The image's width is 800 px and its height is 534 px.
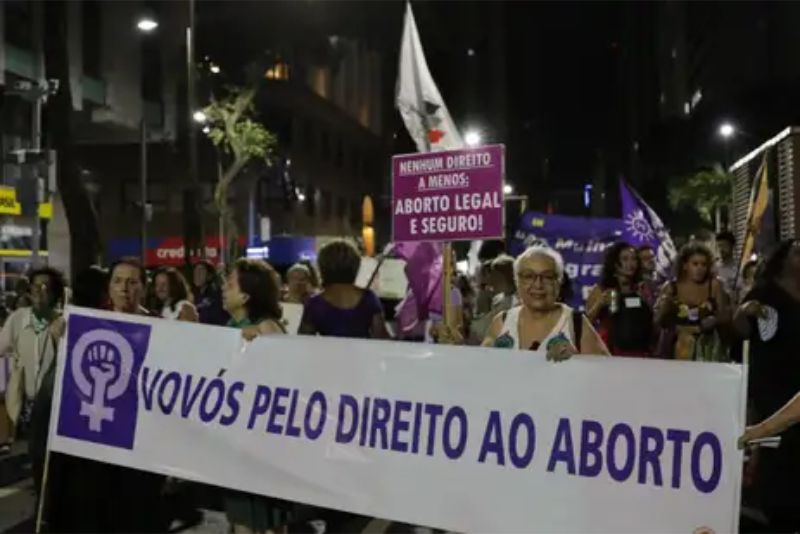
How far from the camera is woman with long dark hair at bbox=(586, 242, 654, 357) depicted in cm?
684

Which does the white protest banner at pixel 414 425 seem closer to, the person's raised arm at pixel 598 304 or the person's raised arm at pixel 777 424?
the person's raised arm at pixel 777 424

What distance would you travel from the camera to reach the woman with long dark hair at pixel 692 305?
21.5 ft

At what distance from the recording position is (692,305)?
675 cm

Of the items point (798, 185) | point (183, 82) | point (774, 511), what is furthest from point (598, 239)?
point (183, 82)

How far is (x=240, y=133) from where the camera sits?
30.8 metres

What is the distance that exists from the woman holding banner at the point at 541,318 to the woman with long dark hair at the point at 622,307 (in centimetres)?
230

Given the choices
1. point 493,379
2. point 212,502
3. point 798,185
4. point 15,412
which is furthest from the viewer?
point 798,185

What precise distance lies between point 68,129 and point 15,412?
10.9m

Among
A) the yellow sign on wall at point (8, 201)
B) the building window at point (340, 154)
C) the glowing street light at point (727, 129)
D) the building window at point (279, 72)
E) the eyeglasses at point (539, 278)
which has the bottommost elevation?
the eyeglasses at point (539, 278)

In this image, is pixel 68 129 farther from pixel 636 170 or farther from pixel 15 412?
pixel 636 170

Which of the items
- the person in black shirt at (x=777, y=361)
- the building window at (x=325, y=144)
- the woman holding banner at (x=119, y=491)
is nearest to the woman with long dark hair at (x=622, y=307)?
the person in black shirt at (x=777, y=361)

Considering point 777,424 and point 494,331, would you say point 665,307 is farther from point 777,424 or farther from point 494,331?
point 777,424

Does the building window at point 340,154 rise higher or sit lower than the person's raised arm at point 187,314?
higher

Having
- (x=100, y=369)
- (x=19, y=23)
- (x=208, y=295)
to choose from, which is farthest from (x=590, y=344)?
(x=19, y=23)
